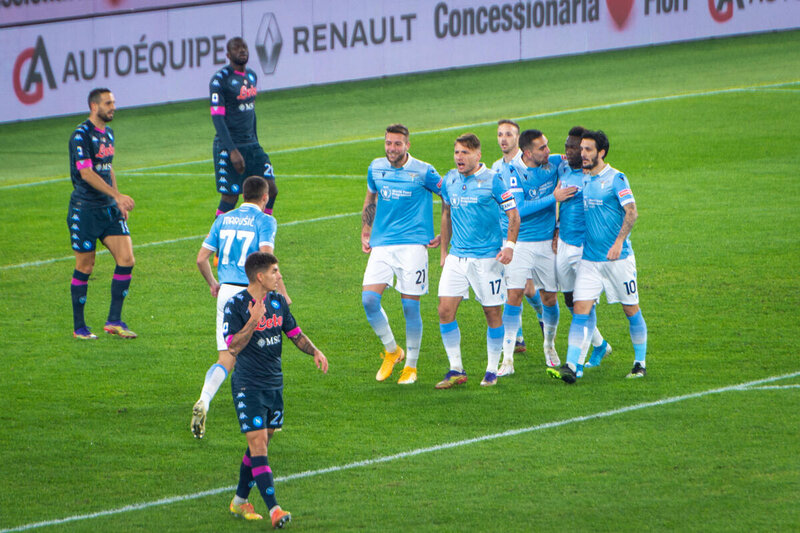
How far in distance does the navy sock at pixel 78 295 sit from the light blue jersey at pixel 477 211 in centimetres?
431

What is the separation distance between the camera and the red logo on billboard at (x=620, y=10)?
109 feet

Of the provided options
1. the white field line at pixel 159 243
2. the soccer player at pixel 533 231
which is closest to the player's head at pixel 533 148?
the soccer player at pixel 533 231

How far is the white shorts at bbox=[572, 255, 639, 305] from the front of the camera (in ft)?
35.0

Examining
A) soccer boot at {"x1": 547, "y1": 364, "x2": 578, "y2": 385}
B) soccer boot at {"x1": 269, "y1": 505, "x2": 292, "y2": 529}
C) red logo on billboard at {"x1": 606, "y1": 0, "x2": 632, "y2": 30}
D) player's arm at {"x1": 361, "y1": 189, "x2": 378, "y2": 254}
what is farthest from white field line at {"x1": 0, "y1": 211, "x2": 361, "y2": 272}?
red logo on billboard at {"x1": 606, "y1": 0, "x2": 632, "y2": 30}

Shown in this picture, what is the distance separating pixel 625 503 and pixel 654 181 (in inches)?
521

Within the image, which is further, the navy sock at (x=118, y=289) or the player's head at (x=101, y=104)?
the navy sock at (x=118, y=289)

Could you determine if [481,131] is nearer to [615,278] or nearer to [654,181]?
[654,181]

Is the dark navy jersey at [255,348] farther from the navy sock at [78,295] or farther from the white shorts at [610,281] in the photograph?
the navy sock at [78,295]

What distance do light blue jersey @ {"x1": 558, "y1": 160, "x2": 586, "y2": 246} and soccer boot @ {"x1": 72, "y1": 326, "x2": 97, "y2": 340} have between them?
510 centimetres

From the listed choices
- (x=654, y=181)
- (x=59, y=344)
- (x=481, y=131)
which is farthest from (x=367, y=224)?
(x=481, y=131)

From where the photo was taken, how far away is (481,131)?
25922 mm

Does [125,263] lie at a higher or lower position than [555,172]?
lower

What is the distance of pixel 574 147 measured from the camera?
11.0 meters

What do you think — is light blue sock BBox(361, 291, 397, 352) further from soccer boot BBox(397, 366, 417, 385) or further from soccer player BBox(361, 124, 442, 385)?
soccer boot BBox(397, 366, 417, 385)
